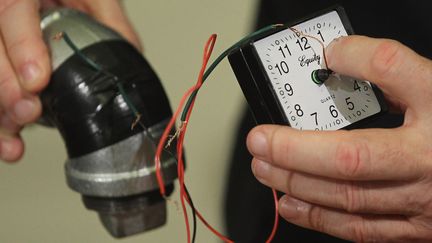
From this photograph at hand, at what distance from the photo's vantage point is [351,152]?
0.48 metres

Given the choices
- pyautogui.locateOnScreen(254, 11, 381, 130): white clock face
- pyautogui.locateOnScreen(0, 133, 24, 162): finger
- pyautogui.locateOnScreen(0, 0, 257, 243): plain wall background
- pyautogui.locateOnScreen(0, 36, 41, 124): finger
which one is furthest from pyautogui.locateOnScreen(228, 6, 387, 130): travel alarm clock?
pyautogui.locateOnScreen(0, 0, 257, 243): plain wall background

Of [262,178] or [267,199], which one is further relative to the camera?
[267,199]

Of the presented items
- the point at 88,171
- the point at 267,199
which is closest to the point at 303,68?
the point at 88,171

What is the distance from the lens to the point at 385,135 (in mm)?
491

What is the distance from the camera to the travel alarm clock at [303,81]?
1.69 ft

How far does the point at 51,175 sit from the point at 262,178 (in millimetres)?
802

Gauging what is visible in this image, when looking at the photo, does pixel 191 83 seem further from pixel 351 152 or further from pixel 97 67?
pixel 351 152

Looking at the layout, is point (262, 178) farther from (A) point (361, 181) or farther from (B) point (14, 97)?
(B) point (14, 97)

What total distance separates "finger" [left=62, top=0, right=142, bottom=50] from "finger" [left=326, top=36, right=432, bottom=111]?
36cm

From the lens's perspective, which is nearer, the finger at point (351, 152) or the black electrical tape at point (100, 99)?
the finger at point (351, 152)

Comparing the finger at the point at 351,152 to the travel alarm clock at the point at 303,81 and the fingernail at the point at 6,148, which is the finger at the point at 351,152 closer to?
the travel alarm clock at the point at 303,81

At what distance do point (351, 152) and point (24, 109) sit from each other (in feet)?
1.23

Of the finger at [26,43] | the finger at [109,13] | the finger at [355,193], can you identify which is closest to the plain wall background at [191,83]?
the finger at [109,13]

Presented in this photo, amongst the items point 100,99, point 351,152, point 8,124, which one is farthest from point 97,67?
point 351,152
